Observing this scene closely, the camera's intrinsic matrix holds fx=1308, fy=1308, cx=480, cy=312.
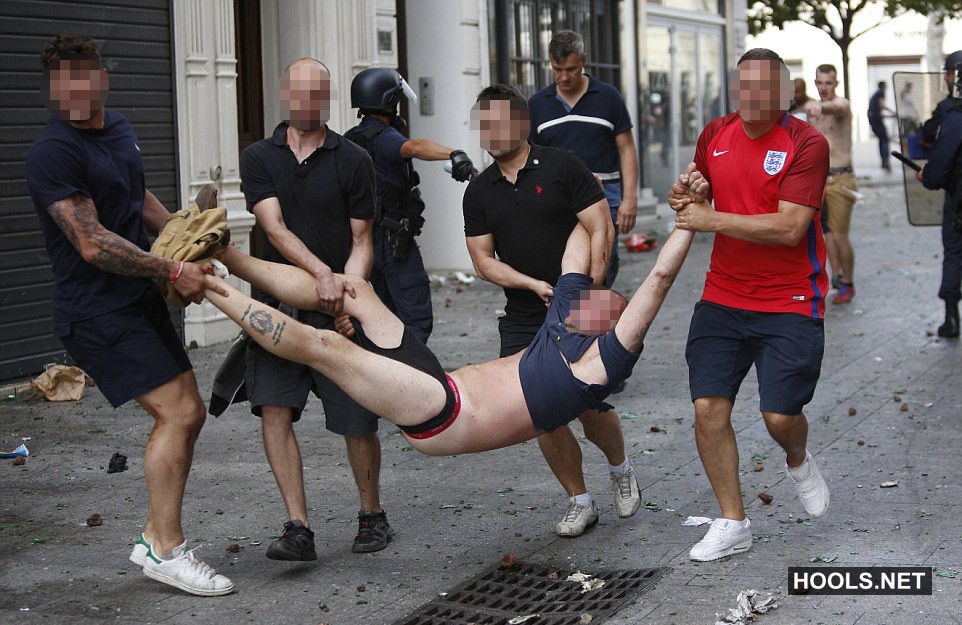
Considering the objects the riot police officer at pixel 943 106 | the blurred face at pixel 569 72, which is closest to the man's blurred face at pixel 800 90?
the riot police officer at pixel 943 106

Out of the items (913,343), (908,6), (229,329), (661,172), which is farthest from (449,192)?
(908,6)

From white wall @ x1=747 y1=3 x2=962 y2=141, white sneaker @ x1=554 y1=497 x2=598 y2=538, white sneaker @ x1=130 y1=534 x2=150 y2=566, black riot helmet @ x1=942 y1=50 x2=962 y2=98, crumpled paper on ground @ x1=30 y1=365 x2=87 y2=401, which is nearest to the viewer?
white sneaker @ x1=130 y1=534 x2=150 y2=566

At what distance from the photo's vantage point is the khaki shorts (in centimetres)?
1169

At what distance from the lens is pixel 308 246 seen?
522 centimetres

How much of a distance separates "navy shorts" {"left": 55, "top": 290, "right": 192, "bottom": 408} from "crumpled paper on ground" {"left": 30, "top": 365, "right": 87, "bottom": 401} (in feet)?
12.5

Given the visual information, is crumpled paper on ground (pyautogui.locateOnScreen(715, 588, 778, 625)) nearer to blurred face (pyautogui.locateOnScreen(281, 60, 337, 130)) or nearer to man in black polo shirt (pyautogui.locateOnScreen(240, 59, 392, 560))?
man in black polo shirt (pyautogui.locateOnScreen(240, 59, 392, 560))

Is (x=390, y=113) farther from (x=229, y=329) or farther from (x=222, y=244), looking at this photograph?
(x=229, y=329)

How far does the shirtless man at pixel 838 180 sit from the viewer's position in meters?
11.7

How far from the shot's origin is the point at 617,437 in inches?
220

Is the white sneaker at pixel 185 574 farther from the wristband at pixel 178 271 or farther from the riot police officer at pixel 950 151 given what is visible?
the riot police officer at pixel 950 151

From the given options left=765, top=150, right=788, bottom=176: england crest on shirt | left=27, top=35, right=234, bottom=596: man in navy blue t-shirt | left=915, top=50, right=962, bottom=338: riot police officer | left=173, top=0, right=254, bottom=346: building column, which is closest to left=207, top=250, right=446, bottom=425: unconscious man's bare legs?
left=27, top=35, right=234, bottom=596: man in navy blue t-shirt

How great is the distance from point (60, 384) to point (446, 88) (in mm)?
6817

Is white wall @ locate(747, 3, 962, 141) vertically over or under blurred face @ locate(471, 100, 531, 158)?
over

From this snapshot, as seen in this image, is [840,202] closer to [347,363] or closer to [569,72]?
[569,72]
